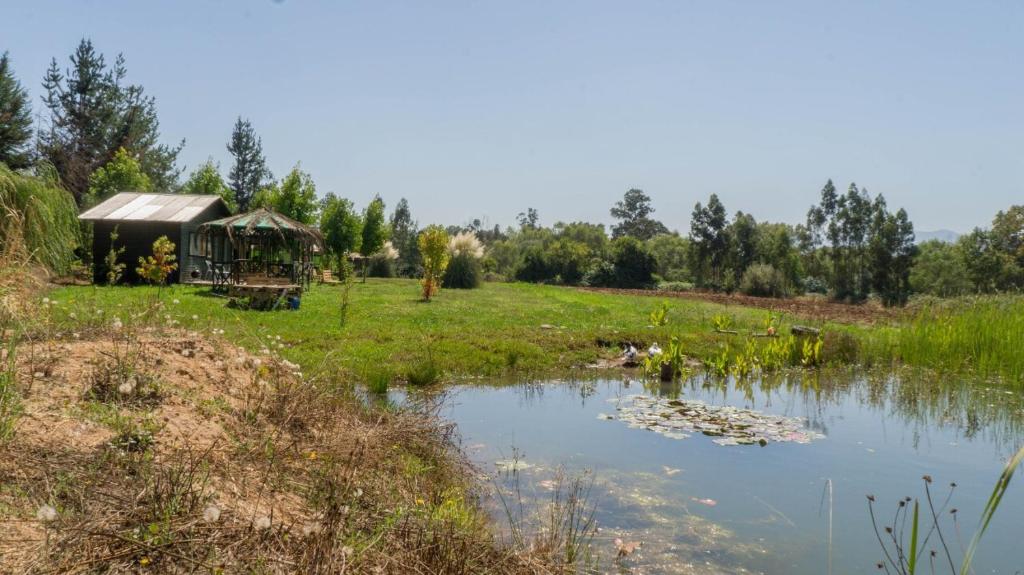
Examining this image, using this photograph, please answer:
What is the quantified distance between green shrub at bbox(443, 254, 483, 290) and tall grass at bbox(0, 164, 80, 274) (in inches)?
614

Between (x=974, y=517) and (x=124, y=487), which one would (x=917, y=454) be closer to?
(x=974, y=517)

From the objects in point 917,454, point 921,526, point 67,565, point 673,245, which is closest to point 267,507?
point 67,565

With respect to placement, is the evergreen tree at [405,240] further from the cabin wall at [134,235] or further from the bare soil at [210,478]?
the bare soil at [210,478]

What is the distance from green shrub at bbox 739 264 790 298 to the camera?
37.8 m

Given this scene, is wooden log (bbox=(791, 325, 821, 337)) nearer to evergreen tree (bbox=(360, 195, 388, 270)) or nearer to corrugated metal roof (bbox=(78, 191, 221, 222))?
corrugated metal roof (bbox=(78, 191, 221, 222))

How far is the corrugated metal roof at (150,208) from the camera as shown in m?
23.5

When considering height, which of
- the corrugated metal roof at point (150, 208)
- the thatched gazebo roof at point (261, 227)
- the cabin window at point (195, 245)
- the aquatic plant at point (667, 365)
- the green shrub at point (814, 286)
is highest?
the corrugated metal roof at point (150, 208)

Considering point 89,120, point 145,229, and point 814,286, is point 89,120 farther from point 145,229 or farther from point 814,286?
point 814,286

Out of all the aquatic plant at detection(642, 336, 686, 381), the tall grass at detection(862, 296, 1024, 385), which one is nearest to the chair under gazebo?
the aquatic plant at detection(642, 336, 686, 381)

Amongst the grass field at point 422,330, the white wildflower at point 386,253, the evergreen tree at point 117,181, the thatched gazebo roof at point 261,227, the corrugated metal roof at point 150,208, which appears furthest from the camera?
the white wildflower at point 386,253

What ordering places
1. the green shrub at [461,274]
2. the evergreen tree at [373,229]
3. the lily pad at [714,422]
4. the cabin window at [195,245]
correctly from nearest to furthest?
the lily pad at [714,422], the cabin window at [195,245], the green shrub at [461,274], the evergreen tree at [373,229]

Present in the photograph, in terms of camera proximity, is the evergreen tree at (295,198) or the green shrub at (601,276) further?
the green shrub at (601,276)

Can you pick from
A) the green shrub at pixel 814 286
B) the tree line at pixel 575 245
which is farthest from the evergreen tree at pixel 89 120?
the green shrub at pixel 814 286

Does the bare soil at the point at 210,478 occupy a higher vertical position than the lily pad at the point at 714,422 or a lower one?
higher
